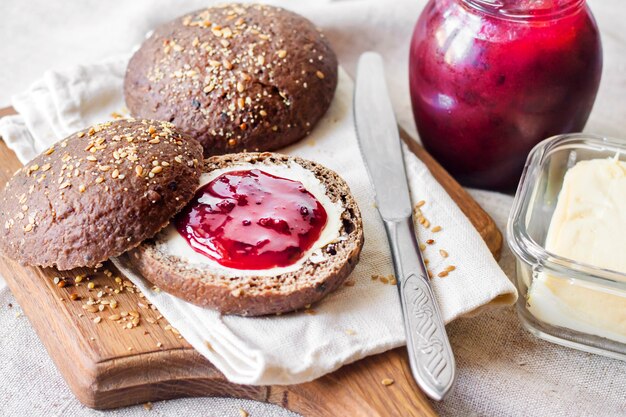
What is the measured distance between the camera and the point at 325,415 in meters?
2.34

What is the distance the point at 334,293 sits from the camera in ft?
8.29

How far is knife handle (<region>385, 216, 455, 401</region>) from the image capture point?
2.22 m

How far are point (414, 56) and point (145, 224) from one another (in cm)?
139

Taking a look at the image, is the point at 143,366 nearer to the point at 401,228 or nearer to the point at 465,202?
the point at 401,228

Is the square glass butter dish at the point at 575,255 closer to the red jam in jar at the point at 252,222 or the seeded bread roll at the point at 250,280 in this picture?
the seeded bread roll at the point at 250,280

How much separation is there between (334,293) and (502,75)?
1082mm

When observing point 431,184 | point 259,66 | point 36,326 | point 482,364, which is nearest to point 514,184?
point 431,184

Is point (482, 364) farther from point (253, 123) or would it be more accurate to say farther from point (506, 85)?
point (253, 123)

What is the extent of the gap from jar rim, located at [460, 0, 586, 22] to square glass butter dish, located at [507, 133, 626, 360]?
1.57ft

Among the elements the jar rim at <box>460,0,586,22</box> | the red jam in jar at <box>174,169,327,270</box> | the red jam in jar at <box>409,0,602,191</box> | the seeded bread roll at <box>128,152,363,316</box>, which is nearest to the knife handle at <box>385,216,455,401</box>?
the seeded bread roll at <box>128,152,363,316</box>

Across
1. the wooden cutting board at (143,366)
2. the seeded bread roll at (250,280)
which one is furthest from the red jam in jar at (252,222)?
the wooden cutting board at (143,366)

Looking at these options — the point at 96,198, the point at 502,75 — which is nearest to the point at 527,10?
the point at 502,75

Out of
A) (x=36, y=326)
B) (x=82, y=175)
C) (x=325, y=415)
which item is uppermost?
(x=82, y=175)

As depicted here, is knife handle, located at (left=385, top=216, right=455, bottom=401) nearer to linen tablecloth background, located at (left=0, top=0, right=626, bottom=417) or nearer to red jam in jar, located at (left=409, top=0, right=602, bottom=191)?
linen tablecloth background, located at (left=0, top=0, right=626, bottom=417)
